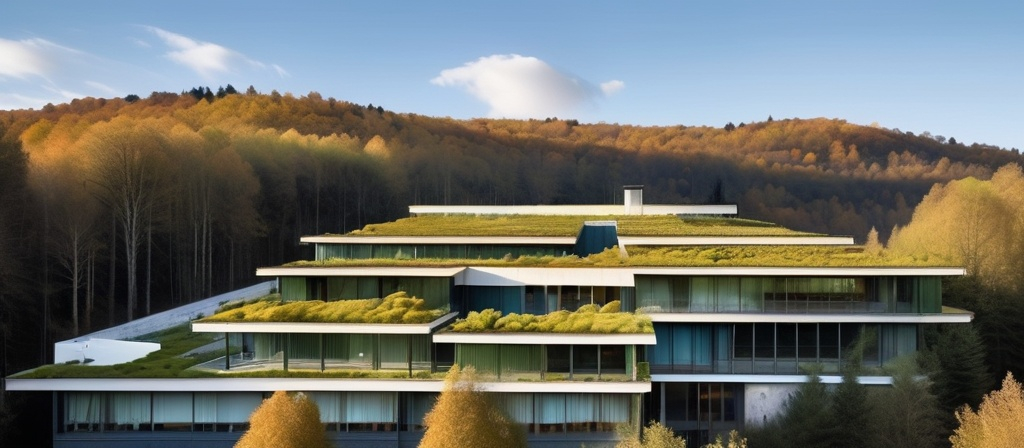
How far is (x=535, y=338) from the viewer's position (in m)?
27.8

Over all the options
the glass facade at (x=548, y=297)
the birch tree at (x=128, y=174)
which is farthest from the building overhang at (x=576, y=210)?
the glass facade at (x=548, y=297)

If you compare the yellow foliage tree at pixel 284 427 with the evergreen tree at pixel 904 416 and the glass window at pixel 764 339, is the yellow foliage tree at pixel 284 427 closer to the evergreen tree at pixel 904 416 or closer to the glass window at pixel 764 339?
the glass window at pixel 764 339

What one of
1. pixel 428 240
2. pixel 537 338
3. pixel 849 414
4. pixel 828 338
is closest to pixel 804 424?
pixel 849 414

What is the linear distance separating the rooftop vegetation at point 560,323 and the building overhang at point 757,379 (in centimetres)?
326

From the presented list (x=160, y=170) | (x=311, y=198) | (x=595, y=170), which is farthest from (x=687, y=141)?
(x=160, y=170)

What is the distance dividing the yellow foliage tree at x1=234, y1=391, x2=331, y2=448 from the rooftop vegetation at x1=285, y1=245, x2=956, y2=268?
1030cm

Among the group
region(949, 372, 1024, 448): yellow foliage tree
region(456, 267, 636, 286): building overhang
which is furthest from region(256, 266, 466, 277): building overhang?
region(949, 372, 1024, 448): yellow foliage tree

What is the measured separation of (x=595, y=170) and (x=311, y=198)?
48.7 metres

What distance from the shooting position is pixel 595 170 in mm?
109312

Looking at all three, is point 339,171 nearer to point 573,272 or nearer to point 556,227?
point 556,227

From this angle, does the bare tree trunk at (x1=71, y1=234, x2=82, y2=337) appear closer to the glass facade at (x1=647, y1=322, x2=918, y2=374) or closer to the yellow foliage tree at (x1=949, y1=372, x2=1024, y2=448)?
the glass facade at (x1=647, y1=322, x2=918, y2=374)

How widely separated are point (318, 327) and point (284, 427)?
644 centimetres

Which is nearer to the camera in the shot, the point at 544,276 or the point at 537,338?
the point at 537,338

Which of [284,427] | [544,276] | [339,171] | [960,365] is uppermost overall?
[339,171]
